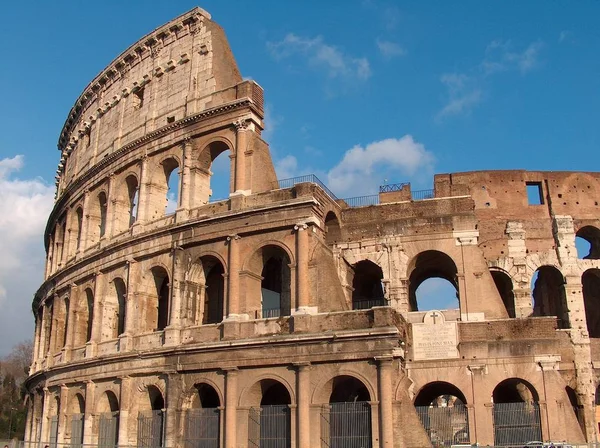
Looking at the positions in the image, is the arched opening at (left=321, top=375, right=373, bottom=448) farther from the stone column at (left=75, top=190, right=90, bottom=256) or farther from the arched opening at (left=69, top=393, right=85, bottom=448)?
the stone column at (left=75, top=190, right=90, bottom=256)

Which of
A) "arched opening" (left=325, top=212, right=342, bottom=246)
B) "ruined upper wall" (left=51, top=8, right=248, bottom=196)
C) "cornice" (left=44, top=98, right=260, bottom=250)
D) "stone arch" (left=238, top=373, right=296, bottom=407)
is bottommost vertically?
"stone arch" (left=238, top=373, right=296, bottom=407)

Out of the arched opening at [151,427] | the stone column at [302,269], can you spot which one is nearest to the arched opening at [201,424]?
the arched opening at [151,427]

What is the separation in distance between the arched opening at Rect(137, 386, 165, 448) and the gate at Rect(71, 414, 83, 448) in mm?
3282

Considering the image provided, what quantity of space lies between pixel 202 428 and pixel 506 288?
38.9ft

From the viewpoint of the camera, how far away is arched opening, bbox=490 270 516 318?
74.9 ft

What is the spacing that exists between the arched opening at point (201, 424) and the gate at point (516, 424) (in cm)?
785

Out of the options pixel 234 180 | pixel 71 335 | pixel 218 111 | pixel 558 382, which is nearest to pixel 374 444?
pixel 558 382

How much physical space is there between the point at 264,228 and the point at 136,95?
992 cm

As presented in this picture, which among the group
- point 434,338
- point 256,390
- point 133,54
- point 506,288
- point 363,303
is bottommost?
point 256,390

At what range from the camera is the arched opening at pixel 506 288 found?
2283 cm

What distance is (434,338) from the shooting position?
20031 mm

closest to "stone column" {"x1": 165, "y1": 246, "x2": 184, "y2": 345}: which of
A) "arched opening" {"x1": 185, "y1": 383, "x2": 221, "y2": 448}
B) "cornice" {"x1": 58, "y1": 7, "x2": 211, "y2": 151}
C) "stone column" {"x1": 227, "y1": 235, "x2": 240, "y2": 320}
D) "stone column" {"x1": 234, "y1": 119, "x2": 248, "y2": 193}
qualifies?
"arched opening" {"x1": 185, "y1": 383, "x2": 221, "y2": 448}

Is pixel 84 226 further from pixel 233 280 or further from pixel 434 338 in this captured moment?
pixel 434 338

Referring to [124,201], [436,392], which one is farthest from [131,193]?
[436,392]
